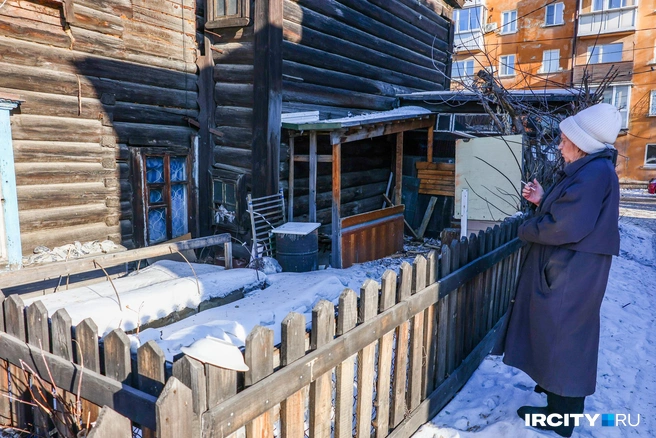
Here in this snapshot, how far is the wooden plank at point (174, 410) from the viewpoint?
1517 millimetres

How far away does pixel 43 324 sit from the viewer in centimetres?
225

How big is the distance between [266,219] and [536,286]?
5622 millimetres

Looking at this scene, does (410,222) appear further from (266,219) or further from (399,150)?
(266,219)

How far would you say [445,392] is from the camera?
11.5 ft

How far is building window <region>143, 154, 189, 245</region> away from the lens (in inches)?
297

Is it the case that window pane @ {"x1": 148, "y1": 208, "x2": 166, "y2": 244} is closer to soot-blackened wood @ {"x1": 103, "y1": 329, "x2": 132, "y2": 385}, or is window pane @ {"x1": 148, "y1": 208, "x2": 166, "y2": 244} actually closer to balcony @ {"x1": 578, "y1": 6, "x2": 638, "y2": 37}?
soot-blackened wood @ {"x1": 103, "y1": 329, "x2": 132, "y2": 385}

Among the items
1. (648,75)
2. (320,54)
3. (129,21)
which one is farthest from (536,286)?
(648,75)

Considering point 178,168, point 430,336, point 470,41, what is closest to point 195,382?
point 430,336

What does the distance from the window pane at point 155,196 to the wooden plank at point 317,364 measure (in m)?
5.62

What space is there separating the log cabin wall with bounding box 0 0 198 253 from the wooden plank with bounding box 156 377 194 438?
218 inches

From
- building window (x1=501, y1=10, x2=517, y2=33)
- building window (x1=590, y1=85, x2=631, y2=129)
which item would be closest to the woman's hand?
building window (x1=590, y1=85, x2=631, y2=129)

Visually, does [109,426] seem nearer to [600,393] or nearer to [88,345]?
[88,345]

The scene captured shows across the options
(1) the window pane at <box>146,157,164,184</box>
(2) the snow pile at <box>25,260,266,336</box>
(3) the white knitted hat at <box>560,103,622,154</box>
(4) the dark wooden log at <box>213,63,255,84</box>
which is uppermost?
(4) the dark wooden log at <box>213,63,255,84</box>

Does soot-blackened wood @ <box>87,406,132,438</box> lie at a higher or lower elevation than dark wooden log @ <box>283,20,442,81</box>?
lower
